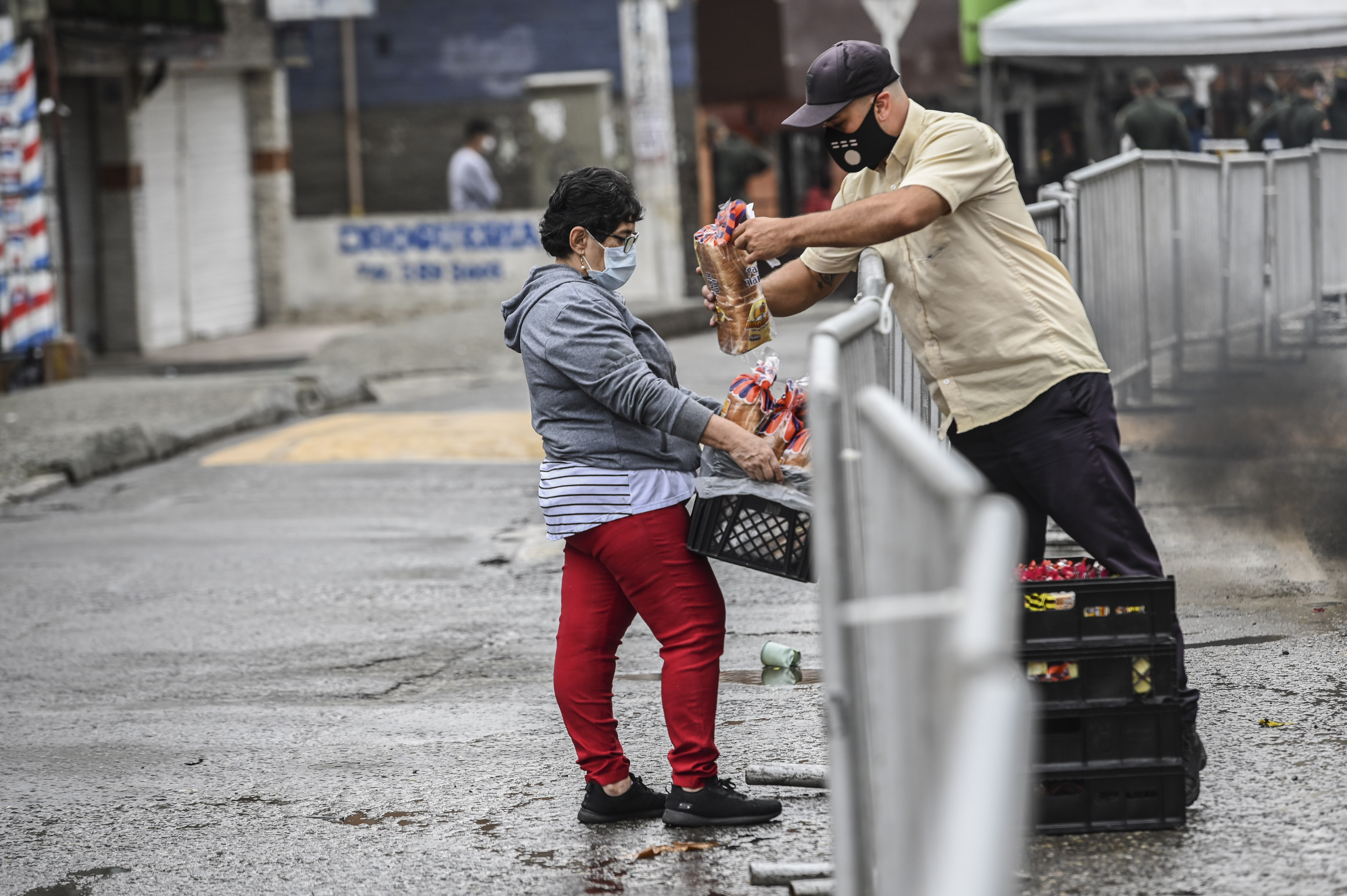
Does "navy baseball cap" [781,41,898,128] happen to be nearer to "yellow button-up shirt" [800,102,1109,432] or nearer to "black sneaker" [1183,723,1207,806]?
"yellow button-up shirt" [800,102,1109,432]

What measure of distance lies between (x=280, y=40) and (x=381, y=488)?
1249 cm

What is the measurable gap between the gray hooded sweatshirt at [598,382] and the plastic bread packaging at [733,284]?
19cm

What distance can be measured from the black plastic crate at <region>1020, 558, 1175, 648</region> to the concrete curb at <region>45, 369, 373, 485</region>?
26.6 feet

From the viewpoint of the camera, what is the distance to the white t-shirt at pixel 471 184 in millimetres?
21391

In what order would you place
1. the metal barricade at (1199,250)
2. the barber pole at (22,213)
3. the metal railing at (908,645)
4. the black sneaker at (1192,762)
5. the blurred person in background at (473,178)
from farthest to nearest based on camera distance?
1. the blurred person in background at (473,178)
2. the barber pole at (22,213)
3. the metal barricade at (1199,250)
4. the black sneaker at (1192,762)
5. the metal railing at (908,645)

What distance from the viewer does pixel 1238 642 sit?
5.98 metres

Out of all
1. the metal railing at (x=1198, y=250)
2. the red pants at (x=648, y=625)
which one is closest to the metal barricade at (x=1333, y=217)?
the metal railing at (x=1198, y=250)

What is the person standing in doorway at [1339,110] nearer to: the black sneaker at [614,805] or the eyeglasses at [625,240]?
the eyeglasses at [625,240]

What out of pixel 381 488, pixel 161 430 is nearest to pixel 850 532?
pixel 381 488

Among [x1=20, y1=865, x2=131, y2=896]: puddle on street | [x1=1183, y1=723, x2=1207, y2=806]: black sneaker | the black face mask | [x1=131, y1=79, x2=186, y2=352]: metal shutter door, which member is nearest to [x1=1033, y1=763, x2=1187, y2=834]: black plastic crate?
[x1=1183, y1=723, x2=1207, y2=806]: black sneaker

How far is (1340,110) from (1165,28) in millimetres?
3400

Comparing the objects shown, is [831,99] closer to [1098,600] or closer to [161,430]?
[1098,600]

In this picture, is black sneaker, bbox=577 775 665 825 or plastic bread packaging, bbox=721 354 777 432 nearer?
plastic bread packaging, bbox=721 354 777 432

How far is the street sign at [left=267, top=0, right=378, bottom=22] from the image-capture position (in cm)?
1972
